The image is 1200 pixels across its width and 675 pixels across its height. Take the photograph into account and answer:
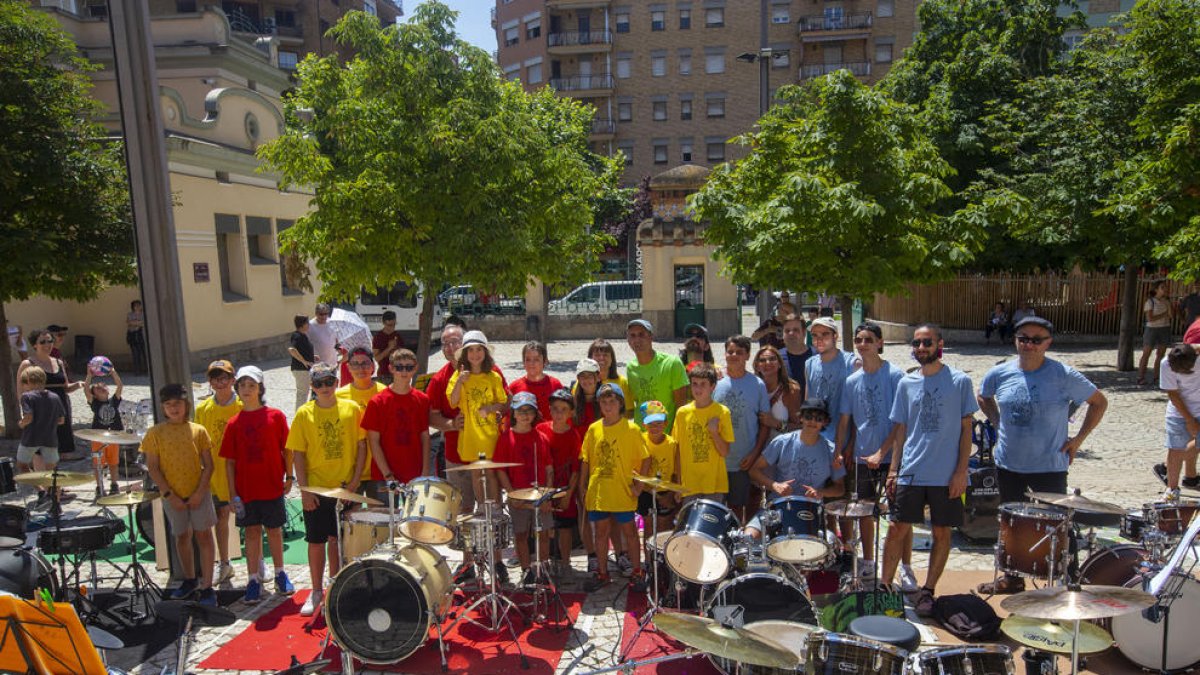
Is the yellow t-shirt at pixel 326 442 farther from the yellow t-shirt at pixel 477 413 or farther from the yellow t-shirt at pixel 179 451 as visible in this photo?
the yellow t-shirt at pixel 477 413

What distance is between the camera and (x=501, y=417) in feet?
23.0

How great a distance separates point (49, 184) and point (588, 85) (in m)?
41.0

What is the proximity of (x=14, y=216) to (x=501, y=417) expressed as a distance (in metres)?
9.44

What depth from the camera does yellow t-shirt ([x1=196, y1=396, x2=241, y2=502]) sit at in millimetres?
6902

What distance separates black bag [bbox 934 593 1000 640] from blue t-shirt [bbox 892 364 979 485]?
2.78 ft

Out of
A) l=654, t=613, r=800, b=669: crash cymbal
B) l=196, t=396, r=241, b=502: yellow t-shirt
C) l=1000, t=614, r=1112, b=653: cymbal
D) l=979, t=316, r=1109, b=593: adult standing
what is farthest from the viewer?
l=196, t=396, r=241, b=502: yellow t-shirt

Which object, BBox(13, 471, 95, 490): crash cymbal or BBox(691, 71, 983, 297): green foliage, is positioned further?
BBox(691, 71, 983, 297): green foliage

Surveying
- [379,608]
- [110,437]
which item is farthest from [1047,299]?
[110,437]

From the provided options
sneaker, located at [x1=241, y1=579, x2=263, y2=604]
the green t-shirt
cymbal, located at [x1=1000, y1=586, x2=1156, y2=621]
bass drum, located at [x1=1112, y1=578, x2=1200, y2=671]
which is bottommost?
sneaker, located at [x1=241, y1=579, x2=263, y2=604]

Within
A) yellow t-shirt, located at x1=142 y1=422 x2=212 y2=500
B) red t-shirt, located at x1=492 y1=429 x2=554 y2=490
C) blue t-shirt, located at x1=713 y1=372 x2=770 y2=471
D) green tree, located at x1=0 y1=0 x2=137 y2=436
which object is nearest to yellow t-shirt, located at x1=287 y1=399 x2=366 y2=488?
yellow t-shirt, located at x1=142 y1=422 x2=212 y2=500

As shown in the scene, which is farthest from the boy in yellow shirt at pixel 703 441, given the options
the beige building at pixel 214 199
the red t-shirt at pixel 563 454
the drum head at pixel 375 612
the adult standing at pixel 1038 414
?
the beige building at pixel 214 199

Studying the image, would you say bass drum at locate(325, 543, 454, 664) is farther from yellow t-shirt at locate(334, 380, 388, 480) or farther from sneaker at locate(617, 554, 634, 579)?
sneaker at locate(617, 554, 634, 579)

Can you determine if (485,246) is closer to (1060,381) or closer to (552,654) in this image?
(552,654)

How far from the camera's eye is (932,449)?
230 inches
